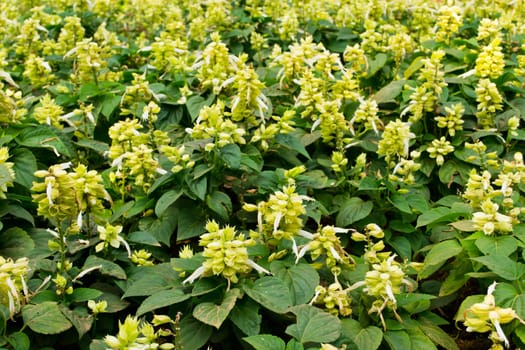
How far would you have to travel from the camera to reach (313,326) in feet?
7.93

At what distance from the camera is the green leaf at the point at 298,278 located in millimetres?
2660

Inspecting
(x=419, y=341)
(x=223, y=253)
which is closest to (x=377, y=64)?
(x=419, y=341)

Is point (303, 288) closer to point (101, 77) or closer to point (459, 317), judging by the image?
point (459, 317)

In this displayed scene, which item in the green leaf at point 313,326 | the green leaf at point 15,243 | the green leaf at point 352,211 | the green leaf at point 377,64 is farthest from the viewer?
the green leaf at point 377,64

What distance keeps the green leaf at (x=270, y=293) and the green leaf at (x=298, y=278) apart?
0.17 ft

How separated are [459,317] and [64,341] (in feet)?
5.19

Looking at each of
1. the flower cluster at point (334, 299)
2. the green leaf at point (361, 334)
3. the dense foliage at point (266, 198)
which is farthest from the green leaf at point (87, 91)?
the green leaf at point (361, 334)

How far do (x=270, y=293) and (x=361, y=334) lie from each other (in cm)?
38

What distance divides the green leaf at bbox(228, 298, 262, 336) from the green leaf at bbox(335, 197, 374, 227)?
3.42 ft

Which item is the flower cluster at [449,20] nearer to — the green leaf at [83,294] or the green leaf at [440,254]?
the green leaf at [440,254]

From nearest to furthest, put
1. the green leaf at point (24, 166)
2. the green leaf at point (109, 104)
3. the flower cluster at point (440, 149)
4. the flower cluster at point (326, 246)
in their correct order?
1. the flower cluster at point (326, 246)
2. the green leaf at point (24, 166)
3. the flower cluster at point (440, 149)
4. the green leaf at point (109, 104)

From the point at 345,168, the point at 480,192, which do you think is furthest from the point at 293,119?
the point at 480,192

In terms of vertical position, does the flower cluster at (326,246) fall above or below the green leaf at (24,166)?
above

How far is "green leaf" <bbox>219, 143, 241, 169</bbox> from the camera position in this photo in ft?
10.5
